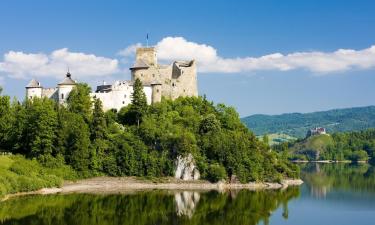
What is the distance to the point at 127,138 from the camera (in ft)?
242

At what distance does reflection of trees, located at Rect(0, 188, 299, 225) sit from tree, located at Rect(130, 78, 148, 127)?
12603 millimetres

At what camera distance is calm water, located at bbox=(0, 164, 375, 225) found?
48.8 meters

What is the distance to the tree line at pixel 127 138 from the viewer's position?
69.8 meters

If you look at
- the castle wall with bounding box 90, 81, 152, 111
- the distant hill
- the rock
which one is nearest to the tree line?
the rock

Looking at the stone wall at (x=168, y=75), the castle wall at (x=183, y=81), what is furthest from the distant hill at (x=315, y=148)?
the stone wall at (x=168, y=75)

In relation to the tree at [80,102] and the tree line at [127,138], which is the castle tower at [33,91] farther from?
the tree at [80,102]

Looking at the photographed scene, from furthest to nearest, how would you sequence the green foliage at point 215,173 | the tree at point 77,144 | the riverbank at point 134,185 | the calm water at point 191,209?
the green foliage at point 215,173, the tree at point 77,144, the riverbank at point 134,185, the calm water at point 191,209

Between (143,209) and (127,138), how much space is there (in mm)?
20533

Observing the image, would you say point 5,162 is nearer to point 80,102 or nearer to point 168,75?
point 80,102

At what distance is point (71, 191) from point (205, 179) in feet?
57.5

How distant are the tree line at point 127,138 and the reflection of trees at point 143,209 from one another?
7.86 meters

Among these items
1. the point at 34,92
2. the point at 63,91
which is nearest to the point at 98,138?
the point at 63,91

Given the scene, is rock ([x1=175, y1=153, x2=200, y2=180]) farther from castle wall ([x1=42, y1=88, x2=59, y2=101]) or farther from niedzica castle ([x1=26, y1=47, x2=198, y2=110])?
castle wall ([x1=42, y1=88, x2=59, y2=101])

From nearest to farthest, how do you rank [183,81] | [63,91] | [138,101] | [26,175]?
1. [26,175]
2. [138,101]
3. [63,91]
4. [183,81]
